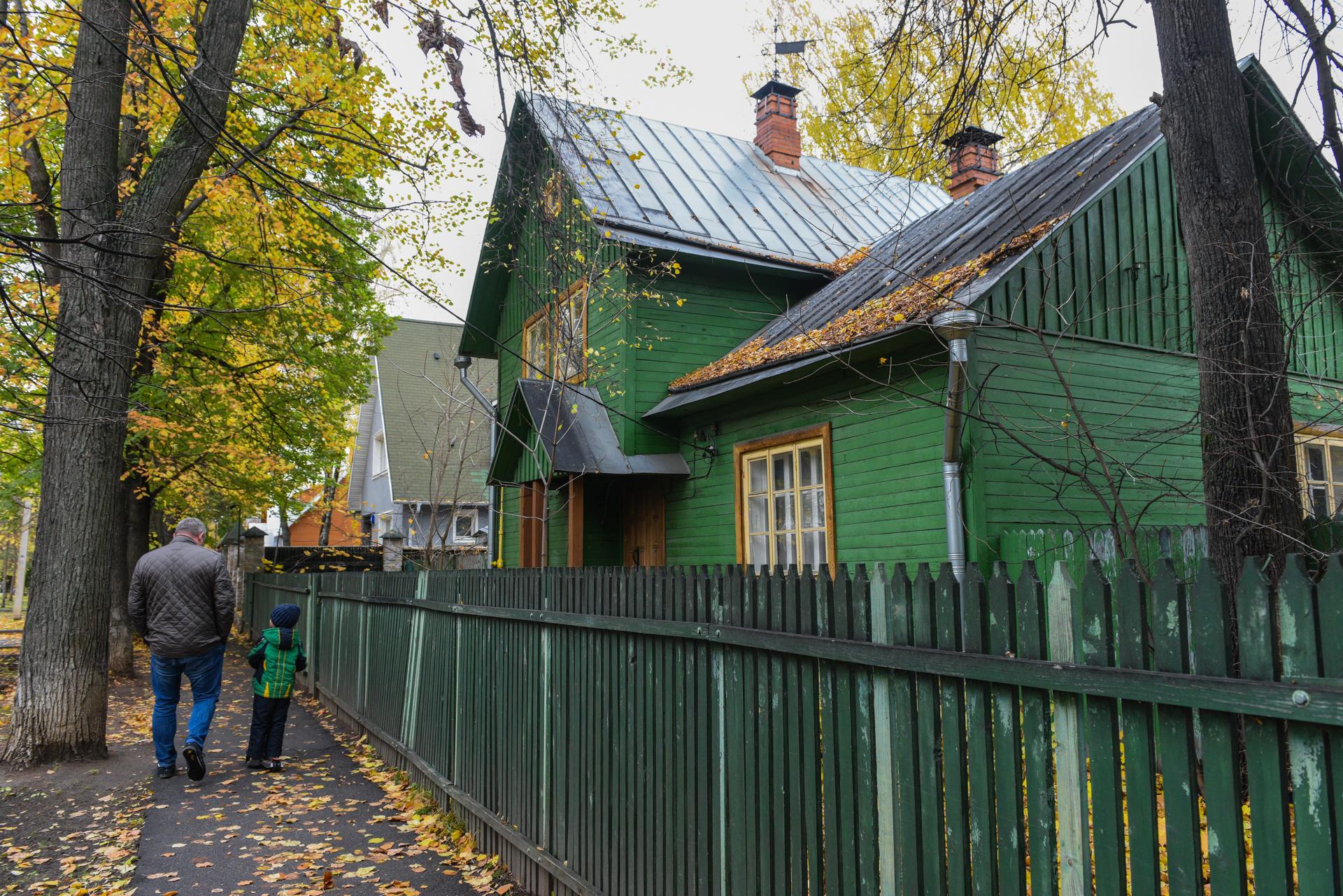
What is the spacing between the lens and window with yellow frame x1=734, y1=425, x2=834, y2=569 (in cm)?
968

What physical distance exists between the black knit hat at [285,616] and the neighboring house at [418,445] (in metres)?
17.0

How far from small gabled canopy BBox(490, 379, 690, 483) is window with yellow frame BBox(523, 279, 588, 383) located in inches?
13.4

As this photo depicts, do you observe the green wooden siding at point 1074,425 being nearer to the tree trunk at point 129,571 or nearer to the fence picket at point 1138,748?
the fence picket at point 1138,748

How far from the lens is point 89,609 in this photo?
7344 mm

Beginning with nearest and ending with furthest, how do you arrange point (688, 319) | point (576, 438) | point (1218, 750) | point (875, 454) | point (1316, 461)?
1. point (1218, 750)
2. point (875, 454)
3. point (1316, 461)
4. point (576, 438)
5. point (688, 319)

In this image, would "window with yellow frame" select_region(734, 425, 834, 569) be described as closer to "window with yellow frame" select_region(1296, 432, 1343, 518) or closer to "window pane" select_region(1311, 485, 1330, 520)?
"window pane" select_region(1311, 485, 1330, 520)

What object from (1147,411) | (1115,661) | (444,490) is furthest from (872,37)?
(444,490)

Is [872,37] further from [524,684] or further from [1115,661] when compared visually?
[1115,661]

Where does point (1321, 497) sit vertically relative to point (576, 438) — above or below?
below

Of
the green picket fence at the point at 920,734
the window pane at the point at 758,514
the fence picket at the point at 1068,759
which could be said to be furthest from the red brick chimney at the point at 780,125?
the fence picket at the point at 1068,759

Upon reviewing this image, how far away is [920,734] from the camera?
247 cm

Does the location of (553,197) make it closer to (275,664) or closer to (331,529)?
(275,664)

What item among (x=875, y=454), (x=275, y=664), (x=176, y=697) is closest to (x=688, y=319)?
(x=875, y=454)

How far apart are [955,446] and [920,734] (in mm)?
5814
